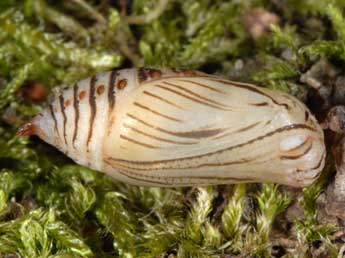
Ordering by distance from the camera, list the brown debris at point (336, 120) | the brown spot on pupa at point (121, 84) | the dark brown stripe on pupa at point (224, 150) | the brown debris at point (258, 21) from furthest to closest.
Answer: the brown debris at point (258, 21)
the brown debris at point (336, 120)
the brown spot on pupa at point (121, 84)
the dark brown stripe on pupa at point (224, 150)

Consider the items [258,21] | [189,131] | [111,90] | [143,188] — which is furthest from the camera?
[258,21]

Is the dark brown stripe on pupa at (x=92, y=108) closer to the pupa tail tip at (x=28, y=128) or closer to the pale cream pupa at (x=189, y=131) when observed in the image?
the pale cream pupa at (x=189, y=131)

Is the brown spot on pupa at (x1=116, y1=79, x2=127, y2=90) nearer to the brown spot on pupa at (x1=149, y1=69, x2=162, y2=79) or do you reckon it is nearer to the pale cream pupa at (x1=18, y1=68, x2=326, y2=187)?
the pale cream pupa at (x1=18, y1=68, x2=326, y2=187)

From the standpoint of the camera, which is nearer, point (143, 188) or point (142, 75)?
point (142, 75)

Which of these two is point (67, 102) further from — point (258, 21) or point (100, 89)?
point (258, 21)

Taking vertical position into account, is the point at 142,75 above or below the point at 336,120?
above

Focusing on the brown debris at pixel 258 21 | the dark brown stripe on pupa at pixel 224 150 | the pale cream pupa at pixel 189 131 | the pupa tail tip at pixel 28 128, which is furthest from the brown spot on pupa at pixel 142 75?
the brown debris at pixel 258 21

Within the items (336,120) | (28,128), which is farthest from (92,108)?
(336,120)
